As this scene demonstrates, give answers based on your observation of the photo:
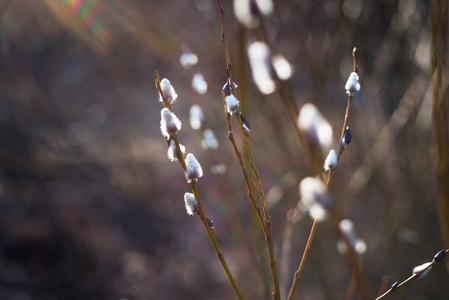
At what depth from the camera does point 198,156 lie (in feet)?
11.6

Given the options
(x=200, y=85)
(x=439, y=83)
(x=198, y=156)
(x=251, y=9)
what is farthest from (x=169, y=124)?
(x=198, y=156)

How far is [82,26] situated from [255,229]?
322cm

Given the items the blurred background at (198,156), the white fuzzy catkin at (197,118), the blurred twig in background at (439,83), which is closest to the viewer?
the blurred twig in background at (439,83)

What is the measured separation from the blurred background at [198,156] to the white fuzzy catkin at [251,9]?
20 centimetres

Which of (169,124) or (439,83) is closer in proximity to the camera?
(169,124)

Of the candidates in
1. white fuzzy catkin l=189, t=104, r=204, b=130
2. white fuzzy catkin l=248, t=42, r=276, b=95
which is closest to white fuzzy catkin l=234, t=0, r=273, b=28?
white fuzzy catkin l=248, t=42, r=276, b=95

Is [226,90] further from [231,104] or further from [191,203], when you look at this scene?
[191,203]

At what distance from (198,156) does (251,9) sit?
2.98 meters

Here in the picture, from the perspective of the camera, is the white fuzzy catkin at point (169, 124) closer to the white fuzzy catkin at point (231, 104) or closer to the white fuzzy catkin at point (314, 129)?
the white fuzzy catkin at point (231, 104)

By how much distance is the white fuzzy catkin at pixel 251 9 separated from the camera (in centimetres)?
58

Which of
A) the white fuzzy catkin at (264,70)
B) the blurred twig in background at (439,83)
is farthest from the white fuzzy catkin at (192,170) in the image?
the blurred twig in background at (439,83)

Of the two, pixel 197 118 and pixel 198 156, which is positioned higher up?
pixel 198 156

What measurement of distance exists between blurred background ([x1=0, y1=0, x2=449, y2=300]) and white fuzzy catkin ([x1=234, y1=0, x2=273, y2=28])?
20 cm

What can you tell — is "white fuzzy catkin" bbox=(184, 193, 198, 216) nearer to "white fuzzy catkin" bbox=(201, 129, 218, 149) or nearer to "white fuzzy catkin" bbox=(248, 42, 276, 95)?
"white fuzzy catkin" bbox=(248, 42, 276, 95)
